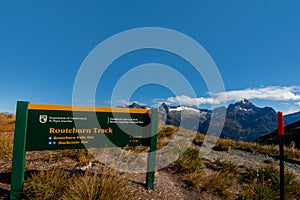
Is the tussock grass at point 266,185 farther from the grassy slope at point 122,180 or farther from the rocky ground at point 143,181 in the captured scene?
the rocky ground at point 143,181

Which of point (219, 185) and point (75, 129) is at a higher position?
point (75, 129)

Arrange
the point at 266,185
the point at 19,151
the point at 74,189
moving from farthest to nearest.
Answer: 1. the point at 266,185
2. the point at 19,151
3. the point at 74,189

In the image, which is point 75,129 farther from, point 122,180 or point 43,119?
point 122,180

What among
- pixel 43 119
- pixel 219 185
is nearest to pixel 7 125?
pixel 43 119

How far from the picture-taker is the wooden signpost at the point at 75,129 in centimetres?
376

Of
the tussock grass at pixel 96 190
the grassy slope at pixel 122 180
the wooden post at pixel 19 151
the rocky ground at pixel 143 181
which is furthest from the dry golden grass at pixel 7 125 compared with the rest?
the tussock grass at pixel 96 190

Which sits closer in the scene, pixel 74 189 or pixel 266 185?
pixel 74 189

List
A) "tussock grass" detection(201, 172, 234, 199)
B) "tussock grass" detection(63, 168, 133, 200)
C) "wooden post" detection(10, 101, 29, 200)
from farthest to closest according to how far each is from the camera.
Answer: "tussock grass" detection(201, 172, 234, 199) → "wooden post" detection(10, 101, 29, 200) → "tussock grass" detection(63, 168, 133, 200)

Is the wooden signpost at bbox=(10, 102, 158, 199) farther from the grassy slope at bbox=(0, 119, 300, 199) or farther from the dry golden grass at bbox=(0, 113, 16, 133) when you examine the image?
the dry golden grass at bbox=(0, 113, 16, 133)

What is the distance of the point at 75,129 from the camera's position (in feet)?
14.3

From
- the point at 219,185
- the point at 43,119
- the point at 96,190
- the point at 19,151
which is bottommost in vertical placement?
the point at 219,185

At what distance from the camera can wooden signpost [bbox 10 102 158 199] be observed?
12.3 ft

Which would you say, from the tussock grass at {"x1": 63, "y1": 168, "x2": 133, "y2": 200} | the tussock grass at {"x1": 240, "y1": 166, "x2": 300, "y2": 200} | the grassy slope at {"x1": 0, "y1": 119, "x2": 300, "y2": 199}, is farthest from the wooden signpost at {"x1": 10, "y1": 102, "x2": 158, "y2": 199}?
the tussock grass at {"x1": 240, "y1": 166, "x2": 300, "y2": 200}

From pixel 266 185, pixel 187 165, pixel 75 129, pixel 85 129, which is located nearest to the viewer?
pixel 75 129
